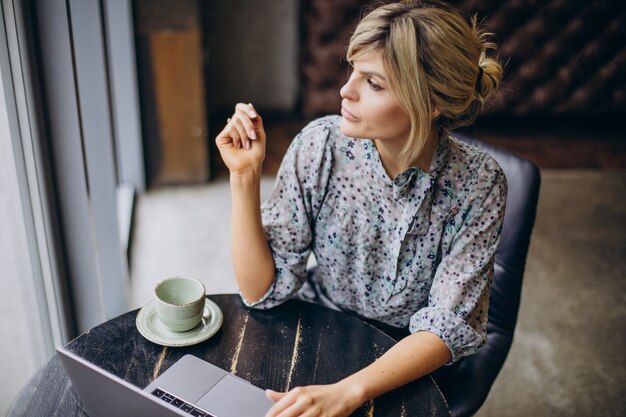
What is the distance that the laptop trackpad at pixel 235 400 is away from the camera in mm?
966

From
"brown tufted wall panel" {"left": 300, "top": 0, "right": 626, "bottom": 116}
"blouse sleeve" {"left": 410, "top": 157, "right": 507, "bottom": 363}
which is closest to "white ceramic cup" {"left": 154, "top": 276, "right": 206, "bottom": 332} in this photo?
"blouse sleeve" {"left": 410, "top": 157, "right": 507, "bottom": 363}

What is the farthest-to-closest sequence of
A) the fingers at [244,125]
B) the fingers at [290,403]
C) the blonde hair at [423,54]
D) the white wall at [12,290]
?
the white wall at [12,290]
the fingers at [244,125]
the blonde hair at [423,54]
the fingers at [290,403]

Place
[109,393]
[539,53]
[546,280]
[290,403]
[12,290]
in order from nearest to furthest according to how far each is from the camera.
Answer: [109,393] < [290,403] < [12,290] < [546,280] < [539,53]

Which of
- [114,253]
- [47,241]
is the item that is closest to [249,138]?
[47,241]

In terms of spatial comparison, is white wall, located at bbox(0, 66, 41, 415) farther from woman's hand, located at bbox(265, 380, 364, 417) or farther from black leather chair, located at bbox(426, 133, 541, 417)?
black leather chair, located at bbox(426, 133, 541, 417)

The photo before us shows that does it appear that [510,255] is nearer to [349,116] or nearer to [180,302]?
[349,116]

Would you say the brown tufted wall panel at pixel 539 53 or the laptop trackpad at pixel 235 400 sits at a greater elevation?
the brown tufted wall panel at pixel 539 53

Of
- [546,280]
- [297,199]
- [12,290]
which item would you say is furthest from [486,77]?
[546,280]

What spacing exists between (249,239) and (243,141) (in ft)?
0.64

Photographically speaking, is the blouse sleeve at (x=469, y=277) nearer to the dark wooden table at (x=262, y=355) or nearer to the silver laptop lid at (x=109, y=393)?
the dark wooden table at (x=262, y=355)

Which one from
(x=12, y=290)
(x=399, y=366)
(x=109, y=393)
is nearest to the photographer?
(x=109, y=393)

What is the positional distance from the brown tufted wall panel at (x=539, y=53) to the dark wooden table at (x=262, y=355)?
2.61 metres

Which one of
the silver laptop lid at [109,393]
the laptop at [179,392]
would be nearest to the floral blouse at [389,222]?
the laptop at [179,392]

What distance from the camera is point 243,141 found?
1.20 meters
